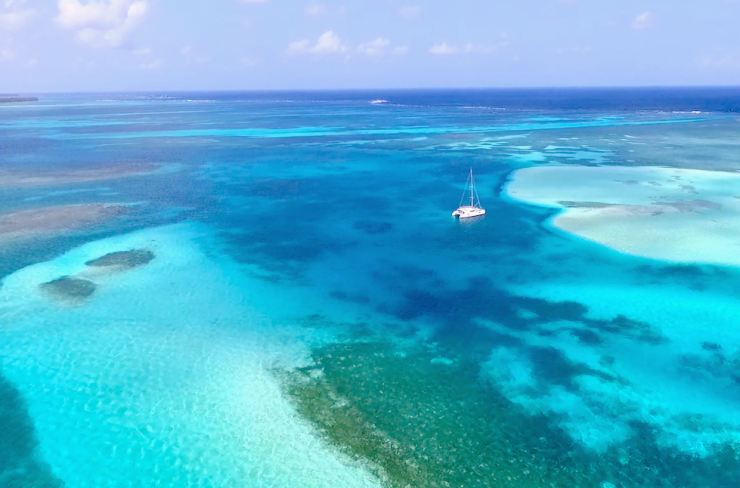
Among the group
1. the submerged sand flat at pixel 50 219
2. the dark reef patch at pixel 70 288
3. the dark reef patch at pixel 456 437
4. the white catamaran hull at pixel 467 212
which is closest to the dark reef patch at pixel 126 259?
the dark reef patch at pixel 70 288

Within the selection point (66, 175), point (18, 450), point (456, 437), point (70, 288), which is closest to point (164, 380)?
point (18, 450)

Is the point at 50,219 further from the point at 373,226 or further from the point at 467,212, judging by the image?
the point at 467,212

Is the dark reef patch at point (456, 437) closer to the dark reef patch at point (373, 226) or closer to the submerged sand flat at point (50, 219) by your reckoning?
the dark reef patch at point (373, 226)

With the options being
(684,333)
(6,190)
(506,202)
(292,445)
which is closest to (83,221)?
(6,190)

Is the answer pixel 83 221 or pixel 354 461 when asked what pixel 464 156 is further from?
pixel 354 461

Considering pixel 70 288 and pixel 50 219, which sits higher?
pixel 50 219

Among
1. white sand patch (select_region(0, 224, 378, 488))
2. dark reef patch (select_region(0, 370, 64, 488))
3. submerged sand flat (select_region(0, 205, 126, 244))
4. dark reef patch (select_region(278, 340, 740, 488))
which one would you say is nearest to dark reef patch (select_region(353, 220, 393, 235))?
white sand patch (select_region(0, 224, 378, 488))
